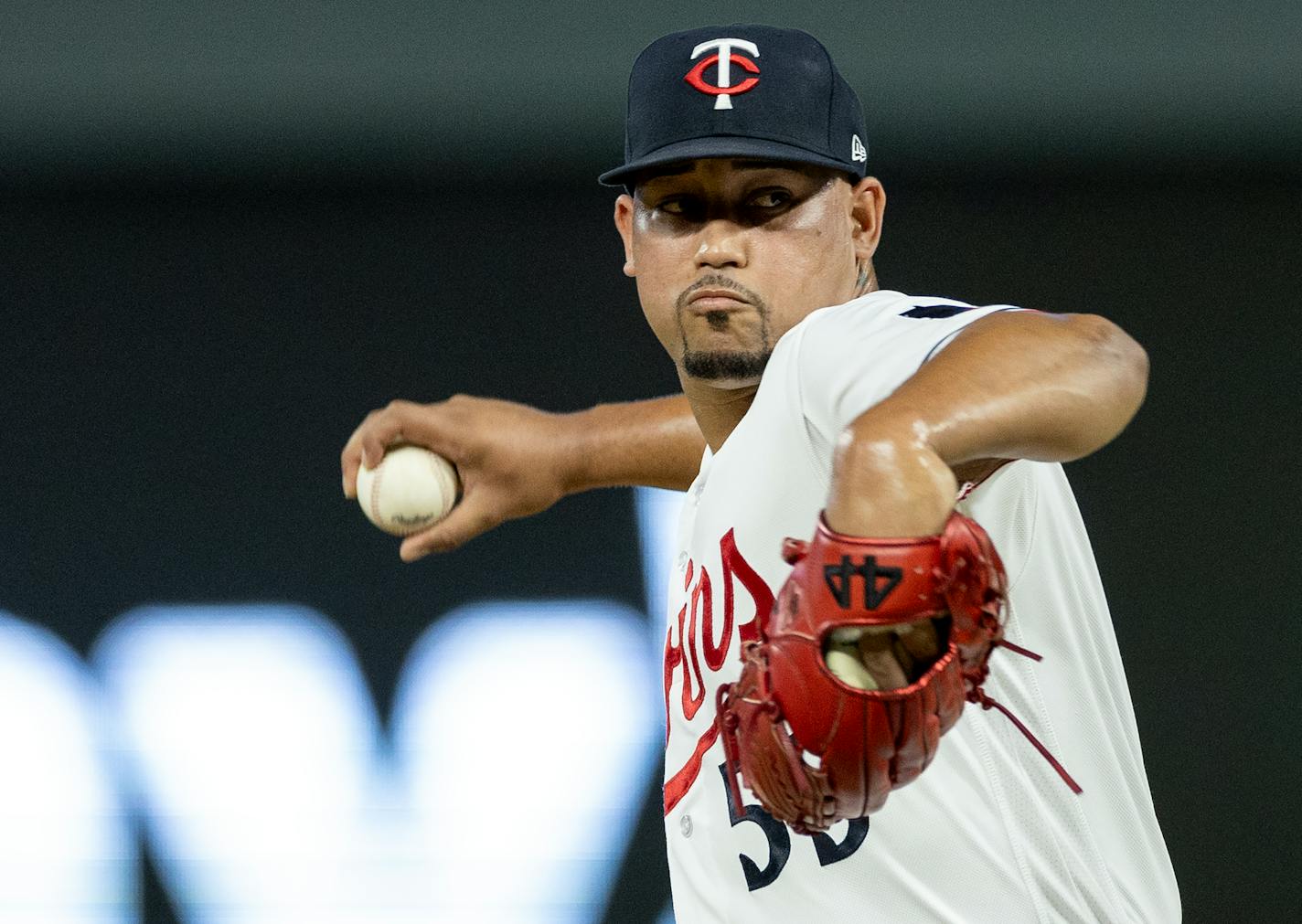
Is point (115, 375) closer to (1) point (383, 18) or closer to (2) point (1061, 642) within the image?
(1) point (383, 18)

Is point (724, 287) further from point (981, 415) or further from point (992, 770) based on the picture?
point (981, 415)

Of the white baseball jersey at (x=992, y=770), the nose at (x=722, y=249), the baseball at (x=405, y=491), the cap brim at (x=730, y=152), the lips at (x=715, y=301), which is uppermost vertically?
the cap brim at (x=730, y=152)

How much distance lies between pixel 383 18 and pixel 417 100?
0.20 meters

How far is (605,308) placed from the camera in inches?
138

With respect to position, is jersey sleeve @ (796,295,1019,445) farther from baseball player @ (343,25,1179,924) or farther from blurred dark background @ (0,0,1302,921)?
blurred dark background @ (0,0,1302,921)

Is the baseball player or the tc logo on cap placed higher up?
the tc logo on cap

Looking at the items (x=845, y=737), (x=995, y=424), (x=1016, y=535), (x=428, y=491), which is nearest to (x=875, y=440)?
(x=995, y=424)

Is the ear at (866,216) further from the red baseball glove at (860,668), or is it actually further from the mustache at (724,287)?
the red baseball glove at (860,668)

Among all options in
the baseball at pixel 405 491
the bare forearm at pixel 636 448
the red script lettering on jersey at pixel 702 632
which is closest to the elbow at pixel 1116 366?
the red script lettering on jersey at pixel 702 632

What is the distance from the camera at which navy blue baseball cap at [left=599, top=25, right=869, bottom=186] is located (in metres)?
1.62

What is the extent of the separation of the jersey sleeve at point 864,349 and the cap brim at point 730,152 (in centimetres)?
35

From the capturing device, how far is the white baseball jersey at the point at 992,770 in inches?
53.8

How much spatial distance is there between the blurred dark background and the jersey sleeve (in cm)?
217

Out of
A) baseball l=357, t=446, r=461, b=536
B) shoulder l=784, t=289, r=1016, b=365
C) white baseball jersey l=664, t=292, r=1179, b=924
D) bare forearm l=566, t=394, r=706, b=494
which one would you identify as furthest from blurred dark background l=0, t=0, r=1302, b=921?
shoulder l=784, t=289, r=1016, b=365
